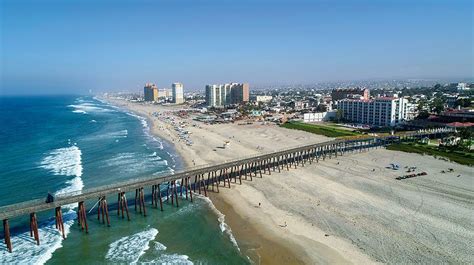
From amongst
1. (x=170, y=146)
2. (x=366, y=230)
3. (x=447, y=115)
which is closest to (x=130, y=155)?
(x=170, y=146)

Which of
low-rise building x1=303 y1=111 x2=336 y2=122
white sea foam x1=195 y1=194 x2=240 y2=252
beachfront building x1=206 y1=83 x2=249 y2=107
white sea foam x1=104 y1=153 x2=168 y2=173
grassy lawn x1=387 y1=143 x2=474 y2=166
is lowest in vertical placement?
white sea foam x1=195 y1=194 x2=240 y2=252

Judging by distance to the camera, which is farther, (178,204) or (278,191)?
(278,191)

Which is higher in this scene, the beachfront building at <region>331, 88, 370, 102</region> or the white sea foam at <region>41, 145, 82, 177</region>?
the beachfront building at <region>331, 88, 370, 102</region>

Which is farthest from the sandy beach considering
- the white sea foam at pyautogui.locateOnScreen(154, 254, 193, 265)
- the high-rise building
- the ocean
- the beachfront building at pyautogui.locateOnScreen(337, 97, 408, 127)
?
the high-rise building

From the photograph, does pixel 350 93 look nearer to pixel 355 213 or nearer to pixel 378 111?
pixel 378 111

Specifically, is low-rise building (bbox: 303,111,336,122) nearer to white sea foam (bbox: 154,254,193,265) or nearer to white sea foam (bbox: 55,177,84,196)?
white sea foam (bbox: 55,177,84,196)

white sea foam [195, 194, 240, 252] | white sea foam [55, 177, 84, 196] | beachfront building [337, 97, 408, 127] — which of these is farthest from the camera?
beachfront building [337, 97, 408, 127]

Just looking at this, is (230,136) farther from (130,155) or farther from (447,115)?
(447,115)
